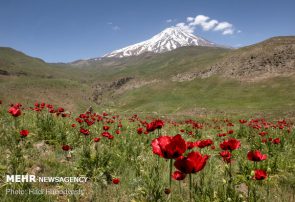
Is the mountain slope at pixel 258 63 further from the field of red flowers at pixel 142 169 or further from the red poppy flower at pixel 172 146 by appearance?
the red poppy flower at pixel 172 146

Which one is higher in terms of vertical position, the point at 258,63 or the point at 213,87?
the point at 258,63

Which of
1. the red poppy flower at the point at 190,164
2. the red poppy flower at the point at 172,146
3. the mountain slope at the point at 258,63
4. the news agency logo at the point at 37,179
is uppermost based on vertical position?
the mountain slope at the point at 258,63

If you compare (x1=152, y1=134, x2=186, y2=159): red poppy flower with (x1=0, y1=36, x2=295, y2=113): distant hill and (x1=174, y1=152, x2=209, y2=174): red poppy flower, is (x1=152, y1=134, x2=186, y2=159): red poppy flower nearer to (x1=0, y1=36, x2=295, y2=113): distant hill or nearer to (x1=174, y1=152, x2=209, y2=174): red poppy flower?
(x1=174, y1=152, x2=209, y2=174): red poppy flower

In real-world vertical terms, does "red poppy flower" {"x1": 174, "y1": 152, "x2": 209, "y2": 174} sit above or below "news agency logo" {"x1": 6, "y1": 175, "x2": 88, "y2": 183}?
above

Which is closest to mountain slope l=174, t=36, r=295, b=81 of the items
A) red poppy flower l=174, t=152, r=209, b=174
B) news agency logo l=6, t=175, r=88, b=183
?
news agency logo l=6, t=175, r=88, b=183

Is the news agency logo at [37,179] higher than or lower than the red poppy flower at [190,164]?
lower

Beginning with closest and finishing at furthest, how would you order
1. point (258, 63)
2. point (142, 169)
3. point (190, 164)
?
point (190, 164) → point (142, 169) → point (258, 63)

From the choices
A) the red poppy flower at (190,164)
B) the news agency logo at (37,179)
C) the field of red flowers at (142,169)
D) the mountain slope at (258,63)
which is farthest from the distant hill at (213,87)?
the red poppy flower at (190,164)

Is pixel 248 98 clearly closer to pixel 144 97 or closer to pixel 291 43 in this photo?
pixel 291 43

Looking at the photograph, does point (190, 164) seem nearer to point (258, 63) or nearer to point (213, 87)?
point (213, 87)

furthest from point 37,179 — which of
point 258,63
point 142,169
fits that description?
point 258,63

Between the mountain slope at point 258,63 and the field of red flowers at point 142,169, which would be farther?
the mountain slope at point 258,63

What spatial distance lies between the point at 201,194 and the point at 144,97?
7904 centimetres

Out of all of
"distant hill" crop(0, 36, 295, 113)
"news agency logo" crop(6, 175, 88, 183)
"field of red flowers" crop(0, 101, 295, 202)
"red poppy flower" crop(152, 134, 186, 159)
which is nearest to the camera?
"red poppy flower" crop(152, 134, 186, 159)
